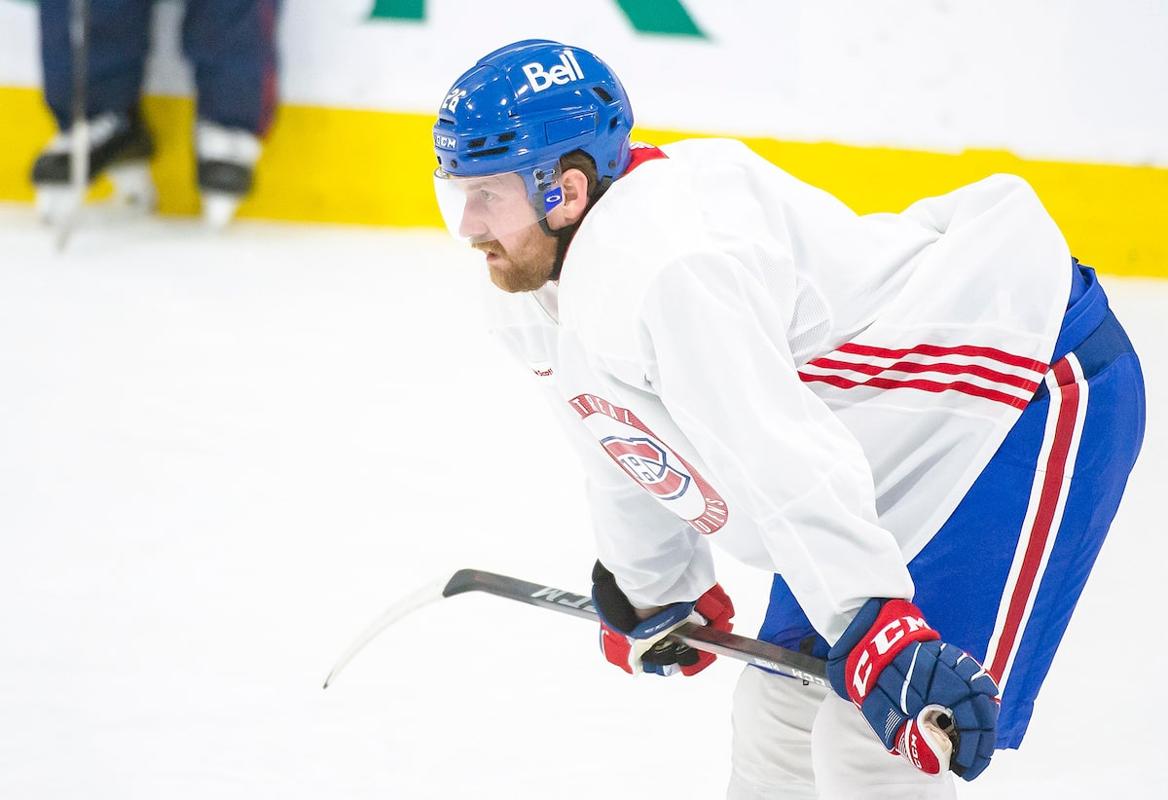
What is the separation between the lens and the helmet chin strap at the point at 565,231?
127cm

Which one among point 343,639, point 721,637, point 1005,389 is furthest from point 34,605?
point 1005,389

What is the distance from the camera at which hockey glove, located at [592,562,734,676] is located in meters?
1.57

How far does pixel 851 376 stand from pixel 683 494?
20cm

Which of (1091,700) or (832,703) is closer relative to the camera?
(832,703)

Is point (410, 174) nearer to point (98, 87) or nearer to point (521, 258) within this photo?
point (98, 87)

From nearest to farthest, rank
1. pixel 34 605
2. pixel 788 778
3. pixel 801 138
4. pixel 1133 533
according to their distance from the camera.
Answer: pixel 788 778 < pixel 34 605 < pixel 1133 533 < pixel 801 138

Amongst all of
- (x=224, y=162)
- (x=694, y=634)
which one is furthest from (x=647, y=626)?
(x=224, y=162)

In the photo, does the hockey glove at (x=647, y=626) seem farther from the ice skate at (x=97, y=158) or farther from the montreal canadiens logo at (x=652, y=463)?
the ice skate at (x=97, y=158)

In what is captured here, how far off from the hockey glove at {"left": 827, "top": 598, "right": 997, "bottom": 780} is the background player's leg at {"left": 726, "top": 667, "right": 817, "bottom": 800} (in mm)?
313

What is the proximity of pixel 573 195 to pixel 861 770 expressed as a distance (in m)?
0.61

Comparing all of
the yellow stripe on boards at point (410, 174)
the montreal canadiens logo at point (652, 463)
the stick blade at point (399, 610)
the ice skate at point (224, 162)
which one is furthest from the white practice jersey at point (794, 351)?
the ice skate at point (224, 162)

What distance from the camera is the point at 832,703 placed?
126 centimetres

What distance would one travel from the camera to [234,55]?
3.87 metres

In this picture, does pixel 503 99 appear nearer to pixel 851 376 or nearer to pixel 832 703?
pixel 851 376
